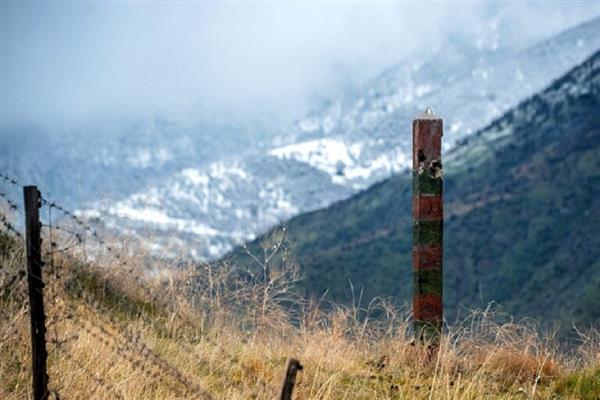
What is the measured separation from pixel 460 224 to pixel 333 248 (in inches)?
1010

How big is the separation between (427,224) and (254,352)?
1.79 meters

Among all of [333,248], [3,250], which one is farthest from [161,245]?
[333,248]

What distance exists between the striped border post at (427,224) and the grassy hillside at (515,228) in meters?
80.8

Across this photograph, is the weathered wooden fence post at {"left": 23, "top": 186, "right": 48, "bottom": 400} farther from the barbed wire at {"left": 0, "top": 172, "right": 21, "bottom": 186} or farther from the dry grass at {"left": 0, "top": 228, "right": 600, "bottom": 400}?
the barbed wire at {"left": 0, "top": 172, "right": 21, "bottom": 186}

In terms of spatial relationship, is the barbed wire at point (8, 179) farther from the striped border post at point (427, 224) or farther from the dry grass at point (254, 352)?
the striped border post at point (427, 224)

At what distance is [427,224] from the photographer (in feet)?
28.7

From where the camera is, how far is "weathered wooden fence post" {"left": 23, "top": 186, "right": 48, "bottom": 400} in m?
6.17

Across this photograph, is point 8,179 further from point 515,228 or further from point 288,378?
point 515,228

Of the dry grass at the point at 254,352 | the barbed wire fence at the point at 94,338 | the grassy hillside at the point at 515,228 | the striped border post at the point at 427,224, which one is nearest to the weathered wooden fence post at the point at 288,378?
the barbed wire fence at the point at 94,338

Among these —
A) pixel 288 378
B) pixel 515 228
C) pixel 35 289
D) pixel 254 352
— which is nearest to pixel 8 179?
pixel 35 289

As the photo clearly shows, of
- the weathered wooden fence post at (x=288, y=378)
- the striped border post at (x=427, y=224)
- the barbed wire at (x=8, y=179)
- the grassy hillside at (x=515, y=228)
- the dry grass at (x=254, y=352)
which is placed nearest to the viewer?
the weathered wooden fence post at (x=288, y=378)

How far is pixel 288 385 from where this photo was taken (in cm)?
470

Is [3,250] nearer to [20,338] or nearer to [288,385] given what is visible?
[20,338]

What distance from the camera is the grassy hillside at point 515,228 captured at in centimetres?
11969
